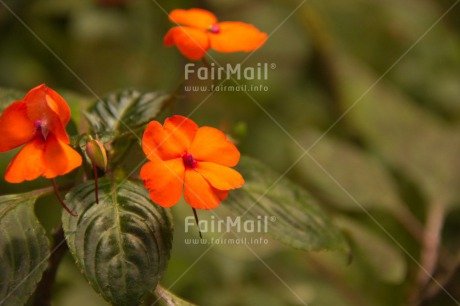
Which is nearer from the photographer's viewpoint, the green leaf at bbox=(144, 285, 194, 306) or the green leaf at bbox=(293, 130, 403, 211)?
the green leaf at bbox=(144, 285, 194, 306)

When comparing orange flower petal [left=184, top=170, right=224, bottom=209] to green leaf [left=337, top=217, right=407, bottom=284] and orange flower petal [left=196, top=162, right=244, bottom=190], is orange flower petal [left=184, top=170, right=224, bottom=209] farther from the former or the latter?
green leaf [left=337, top=217, right=407, bottom=284]

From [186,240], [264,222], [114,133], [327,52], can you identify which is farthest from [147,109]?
[327,52]

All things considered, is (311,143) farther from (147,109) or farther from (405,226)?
(147,109)

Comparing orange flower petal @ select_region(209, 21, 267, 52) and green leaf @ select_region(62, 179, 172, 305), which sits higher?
orange flower petal @ select_region(209, 21, 267, 52)

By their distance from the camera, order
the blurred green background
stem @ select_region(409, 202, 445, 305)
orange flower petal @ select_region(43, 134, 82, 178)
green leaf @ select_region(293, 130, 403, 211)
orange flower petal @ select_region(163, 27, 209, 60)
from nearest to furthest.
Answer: orange flower petal @ select_region(43, 134, 82, 178), orange flower petal @ select_region(163, 27, 209, 60), stem @ select_region(409, 202, 445, 305), the blurred green background, green leaf @ select_region(293, 130, 403, 211)

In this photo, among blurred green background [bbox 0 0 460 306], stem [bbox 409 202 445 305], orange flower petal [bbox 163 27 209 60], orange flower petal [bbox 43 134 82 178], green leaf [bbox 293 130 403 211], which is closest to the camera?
orange flower petal [bbox 43 134 82 178]

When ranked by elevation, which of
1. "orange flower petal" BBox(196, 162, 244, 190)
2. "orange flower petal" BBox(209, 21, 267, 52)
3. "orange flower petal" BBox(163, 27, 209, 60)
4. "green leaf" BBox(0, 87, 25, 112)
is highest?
"orange flower petal" BBox(209, 21, 267, 52)

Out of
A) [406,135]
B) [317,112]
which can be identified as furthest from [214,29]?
[317,112]

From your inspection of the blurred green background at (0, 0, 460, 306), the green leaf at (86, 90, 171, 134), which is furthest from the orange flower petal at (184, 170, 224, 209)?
the blurred green background at (0, 0, 460, 306)

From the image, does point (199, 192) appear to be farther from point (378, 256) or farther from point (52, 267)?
point (378, 256)
